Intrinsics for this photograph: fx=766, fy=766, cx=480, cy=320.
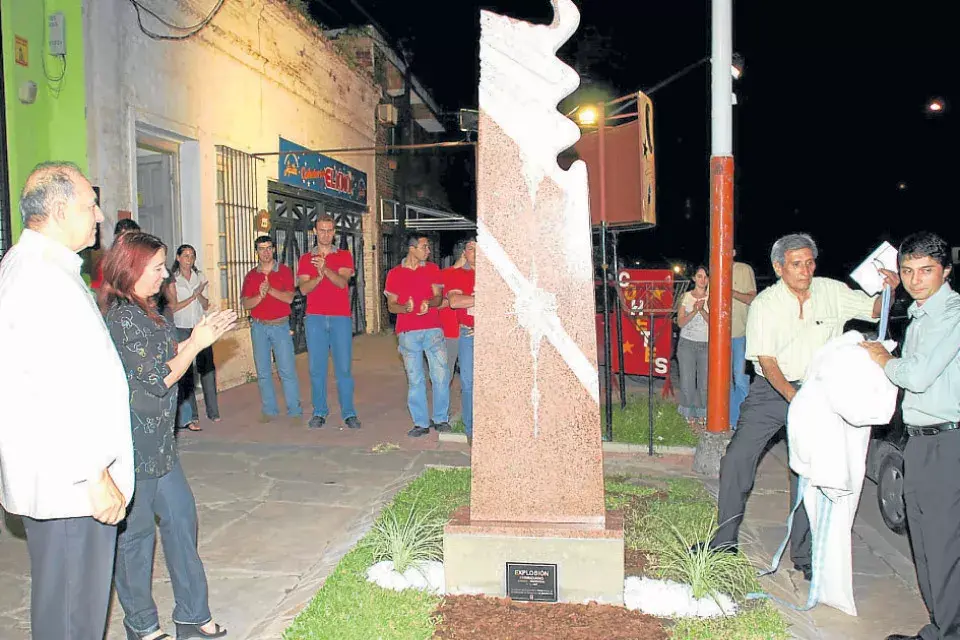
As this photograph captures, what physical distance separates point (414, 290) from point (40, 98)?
4600 mm

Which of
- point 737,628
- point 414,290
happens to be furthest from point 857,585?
point 414,290

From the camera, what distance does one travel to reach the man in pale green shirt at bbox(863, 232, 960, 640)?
343 cm

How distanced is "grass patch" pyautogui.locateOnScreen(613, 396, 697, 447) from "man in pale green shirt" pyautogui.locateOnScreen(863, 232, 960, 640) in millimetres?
3909

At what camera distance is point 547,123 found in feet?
13.2

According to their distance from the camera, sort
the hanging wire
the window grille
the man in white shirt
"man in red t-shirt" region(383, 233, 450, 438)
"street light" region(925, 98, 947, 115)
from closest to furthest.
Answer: the man in white shirt, "man in red t-shirt" region(383, 233, 450, 438), the hanging wire, the window grille, "street light" region(925, 98, 947, 115)

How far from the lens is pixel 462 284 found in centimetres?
768

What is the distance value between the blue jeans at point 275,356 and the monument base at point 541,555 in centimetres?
520

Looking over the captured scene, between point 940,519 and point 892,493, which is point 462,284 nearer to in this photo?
point 892,493

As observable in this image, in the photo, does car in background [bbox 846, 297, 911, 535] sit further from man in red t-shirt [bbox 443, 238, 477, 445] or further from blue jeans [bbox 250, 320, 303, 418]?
blue jeans [bbox 250, 320, 303, 418]

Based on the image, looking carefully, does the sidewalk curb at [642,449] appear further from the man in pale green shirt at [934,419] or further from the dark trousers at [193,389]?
the dark trousers at [193,389]

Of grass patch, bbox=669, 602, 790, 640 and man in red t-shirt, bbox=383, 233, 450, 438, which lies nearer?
grass patch, bbox=669, 602, 790, 640

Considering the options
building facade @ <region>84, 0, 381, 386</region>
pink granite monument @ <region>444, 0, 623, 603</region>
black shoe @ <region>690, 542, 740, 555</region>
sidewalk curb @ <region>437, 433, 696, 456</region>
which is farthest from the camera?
building facade @ <region>84, 0, 381, 386</region>

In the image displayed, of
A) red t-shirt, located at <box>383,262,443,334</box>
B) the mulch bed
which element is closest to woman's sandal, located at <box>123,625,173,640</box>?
the mulch bed

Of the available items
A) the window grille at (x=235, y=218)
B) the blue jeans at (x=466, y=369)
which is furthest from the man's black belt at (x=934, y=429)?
the window grille at (x=235, y=218)
